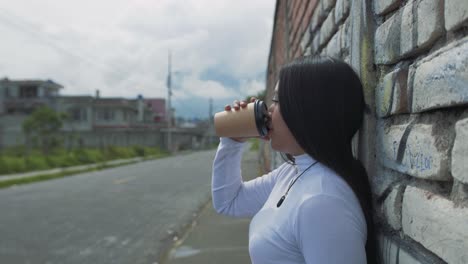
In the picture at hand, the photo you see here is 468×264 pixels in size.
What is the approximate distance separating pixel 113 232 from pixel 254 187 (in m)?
5.66

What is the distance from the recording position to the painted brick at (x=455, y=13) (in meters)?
0.94

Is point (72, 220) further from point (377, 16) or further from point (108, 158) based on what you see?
point (108, 158)

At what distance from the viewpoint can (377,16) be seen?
1.54 metres

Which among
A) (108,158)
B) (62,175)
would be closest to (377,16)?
(62,175)

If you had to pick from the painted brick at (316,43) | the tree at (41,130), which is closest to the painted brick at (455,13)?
A: the painted brick at (316,43)

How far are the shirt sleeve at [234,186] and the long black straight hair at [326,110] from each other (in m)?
0.69

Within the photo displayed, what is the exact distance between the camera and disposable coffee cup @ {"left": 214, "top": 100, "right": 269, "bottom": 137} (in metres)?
1.71

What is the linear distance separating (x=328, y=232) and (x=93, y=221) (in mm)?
7719

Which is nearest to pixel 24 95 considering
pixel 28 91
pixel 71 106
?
pixel 28 91

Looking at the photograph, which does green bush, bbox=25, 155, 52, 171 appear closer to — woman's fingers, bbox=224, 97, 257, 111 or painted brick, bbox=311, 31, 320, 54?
painted brick, bbox=311, 31, 320, 54

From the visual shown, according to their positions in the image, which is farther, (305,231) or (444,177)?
(305,231)

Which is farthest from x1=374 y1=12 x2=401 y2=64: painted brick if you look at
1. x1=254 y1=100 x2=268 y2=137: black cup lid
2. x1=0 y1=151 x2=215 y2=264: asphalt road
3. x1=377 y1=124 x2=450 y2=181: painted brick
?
x1=0 y1=151 x2=215 y2=264: asphalt road

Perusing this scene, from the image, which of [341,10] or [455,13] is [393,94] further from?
[341,10]

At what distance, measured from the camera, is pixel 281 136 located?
1.57 meters
